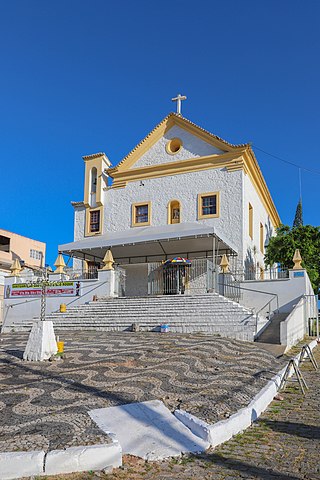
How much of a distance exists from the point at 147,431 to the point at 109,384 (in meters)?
1.86

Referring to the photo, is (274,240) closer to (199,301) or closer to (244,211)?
(244,211)

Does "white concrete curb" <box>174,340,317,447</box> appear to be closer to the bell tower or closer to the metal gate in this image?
the metal gate

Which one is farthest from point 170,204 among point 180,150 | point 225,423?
point 225,423

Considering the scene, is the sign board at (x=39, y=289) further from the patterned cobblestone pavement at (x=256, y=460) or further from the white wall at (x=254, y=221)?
the patterned cobblestone pavement at (x=256, y=460)

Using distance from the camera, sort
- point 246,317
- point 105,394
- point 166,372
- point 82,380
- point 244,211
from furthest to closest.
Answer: point 244,211, point 246,317, point 166,372, point 82,380, point 105,394

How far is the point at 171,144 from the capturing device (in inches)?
950

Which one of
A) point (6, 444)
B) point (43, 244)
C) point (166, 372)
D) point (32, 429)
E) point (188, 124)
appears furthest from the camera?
point (43, 244)

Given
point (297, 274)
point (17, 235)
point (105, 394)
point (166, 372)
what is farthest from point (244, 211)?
point (17, 235)

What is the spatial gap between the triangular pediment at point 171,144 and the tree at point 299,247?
5.85m

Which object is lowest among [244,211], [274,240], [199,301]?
[199,301]

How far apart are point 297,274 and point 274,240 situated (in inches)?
207

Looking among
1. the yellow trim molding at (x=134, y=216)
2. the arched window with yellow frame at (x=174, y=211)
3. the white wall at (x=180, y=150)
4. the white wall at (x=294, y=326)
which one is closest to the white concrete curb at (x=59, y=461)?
the white wall at (x=294, y=326)

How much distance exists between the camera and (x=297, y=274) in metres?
16.5

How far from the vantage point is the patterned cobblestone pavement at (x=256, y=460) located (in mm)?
3553
